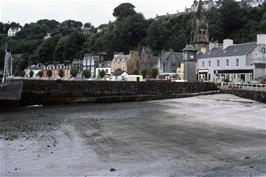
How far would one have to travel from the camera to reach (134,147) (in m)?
14.1

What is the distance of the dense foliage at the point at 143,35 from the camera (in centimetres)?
9631

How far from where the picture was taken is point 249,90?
3953cm

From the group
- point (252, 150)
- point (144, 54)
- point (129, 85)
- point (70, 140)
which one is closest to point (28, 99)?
point (129, 85)

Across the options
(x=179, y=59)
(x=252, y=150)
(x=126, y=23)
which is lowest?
(x=252, y=150)

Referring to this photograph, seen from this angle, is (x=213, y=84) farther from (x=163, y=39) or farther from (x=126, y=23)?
(x=126, y=23)

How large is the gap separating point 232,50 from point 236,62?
2.80 meters

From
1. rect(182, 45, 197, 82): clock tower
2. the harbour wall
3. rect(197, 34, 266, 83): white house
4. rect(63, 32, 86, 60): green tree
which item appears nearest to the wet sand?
the harbour wall

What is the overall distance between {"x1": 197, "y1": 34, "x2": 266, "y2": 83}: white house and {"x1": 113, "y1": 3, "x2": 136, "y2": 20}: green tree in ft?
251

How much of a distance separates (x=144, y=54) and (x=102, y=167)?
76.8m

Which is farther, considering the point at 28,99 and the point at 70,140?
the point at 28,99

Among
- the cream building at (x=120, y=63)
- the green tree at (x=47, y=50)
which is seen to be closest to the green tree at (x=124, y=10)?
the green tree at (x=47, y=50)

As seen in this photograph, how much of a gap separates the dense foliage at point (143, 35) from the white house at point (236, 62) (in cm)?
2820

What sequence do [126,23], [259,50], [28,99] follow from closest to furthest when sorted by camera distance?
[28,99], [259,50], [126,23]

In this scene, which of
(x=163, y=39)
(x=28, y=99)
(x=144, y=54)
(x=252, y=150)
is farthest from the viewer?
(x=163, y=39)
